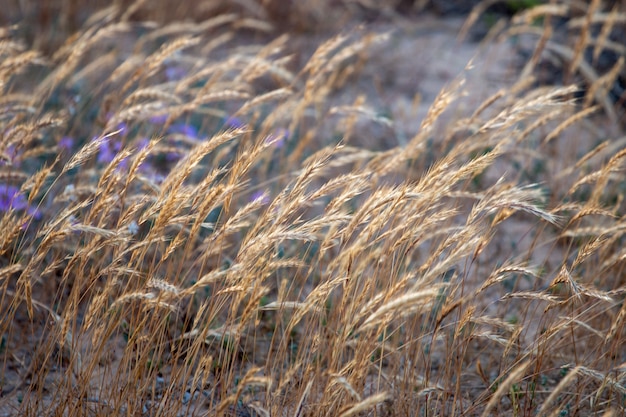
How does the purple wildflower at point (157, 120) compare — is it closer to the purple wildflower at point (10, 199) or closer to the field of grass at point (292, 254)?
the field of grass at point (292, 254)

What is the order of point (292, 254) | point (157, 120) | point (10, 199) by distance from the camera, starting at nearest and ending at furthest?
1. point (10, 199)
2. point (292, 254)
3. point (157, 120)

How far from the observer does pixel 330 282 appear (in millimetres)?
1801

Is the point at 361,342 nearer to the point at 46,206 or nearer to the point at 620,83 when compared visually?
the point at 46,206

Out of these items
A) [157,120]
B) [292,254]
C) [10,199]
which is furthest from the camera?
[157,120]

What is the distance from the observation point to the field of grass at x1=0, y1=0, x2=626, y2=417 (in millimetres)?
1854

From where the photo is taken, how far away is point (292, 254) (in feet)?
10.8

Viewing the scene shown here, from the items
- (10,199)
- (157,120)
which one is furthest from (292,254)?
(10,199)

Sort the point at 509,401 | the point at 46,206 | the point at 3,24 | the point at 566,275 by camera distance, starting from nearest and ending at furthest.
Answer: the point at 566,275, the point at 509,401, the point at 46,206, the point at 3,24

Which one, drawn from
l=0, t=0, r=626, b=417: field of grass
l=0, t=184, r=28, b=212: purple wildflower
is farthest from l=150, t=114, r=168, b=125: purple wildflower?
l=0, t=184, r=28, b=212: purple wildflower

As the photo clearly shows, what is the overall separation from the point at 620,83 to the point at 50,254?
4.15 meters

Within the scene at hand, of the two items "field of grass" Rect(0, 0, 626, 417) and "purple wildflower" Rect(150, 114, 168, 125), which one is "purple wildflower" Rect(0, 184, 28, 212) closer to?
"field of grass" Rect(0, 0, 626, 417)

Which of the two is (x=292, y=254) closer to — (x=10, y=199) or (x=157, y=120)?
(x=157, y=120)

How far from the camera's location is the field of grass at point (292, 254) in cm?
185

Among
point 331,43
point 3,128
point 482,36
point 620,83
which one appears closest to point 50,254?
point 3,128
